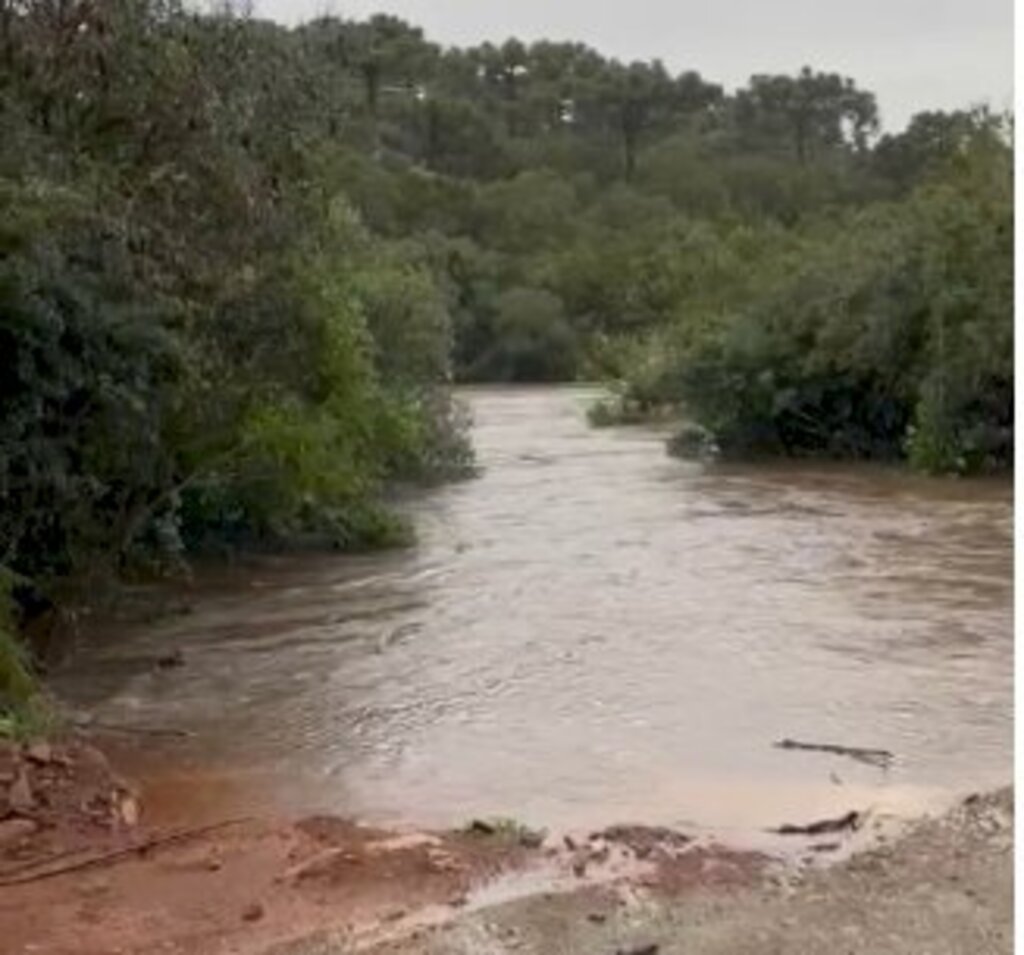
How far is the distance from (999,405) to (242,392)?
17777 mm

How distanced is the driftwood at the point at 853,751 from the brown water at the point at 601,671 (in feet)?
0.32

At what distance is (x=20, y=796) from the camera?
9445mm

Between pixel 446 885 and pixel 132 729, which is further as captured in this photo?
pixel 132 729

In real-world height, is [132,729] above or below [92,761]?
below

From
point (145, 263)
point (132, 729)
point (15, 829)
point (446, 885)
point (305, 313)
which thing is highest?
point (145, 263)

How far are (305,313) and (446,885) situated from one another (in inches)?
394

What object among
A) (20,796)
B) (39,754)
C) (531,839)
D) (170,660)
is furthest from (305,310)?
(531,839)

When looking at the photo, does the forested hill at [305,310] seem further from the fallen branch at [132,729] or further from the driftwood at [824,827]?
the driftwood at [824,827]

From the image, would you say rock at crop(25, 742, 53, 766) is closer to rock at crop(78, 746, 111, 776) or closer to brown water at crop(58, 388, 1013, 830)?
rock at crop(78, 746, 111, 776)

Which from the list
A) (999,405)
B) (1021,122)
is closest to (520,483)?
(999,405)

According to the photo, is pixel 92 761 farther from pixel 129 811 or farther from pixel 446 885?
pixel 446 885

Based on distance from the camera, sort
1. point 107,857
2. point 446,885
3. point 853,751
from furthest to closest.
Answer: point 853,751 < point 107,857 < point 446,885

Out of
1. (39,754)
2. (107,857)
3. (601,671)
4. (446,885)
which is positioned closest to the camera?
(446,885)

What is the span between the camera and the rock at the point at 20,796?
939 centimetres
